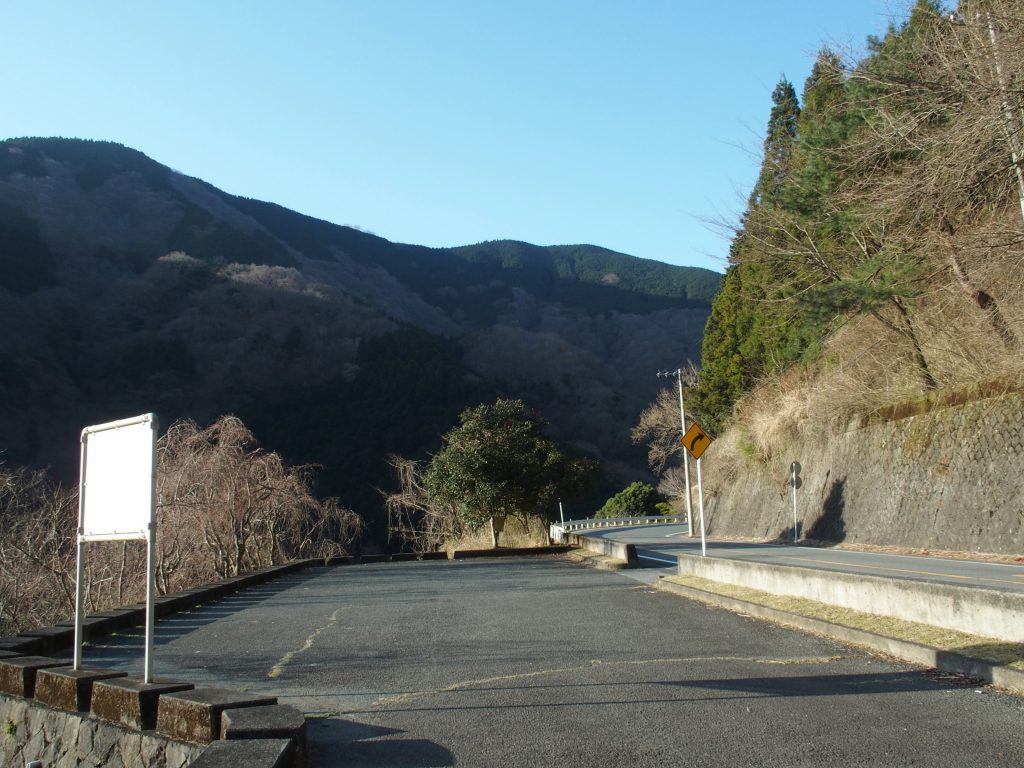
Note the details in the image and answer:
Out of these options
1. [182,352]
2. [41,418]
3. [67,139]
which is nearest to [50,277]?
[182,352]

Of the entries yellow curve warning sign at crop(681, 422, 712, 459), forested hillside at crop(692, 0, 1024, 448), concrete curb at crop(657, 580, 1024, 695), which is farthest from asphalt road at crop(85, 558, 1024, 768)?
forested hillside at crop(692, 0, 1024, 448)

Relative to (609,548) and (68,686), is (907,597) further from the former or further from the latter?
(609,548)

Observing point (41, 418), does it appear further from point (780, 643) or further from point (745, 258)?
point (780, 643)

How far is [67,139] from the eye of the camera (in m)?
130

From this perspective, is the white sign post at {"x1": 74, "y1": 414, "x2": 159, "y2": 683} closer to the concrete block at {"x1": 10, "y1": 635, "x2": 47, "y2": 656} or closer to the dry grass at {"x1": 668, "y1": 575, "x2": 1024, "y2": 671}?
the concrete block at {"x1": 10, "y1": 635, "x2": 47, "y2": 656}

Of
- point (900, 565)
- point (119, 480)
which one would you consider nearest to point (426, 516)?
point (900, 565)

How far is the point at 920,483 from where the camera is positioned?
23203 millimetres

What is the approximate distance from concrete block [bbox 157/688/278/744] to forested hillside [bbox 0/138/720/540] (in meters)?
44.0

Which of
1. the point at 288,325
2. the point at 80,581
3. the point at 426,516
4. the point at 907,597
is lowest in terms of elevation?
the point at 907,597

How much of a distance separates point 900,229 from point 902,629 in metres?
18.4

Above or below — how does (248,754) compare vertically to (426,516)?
below

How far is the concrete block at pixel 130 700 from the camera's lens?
20.3 ft

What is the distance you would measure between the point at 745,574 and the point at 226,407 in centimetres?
6015

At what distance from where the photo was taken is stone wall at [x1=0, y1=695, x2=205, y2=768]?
19.5 ft
